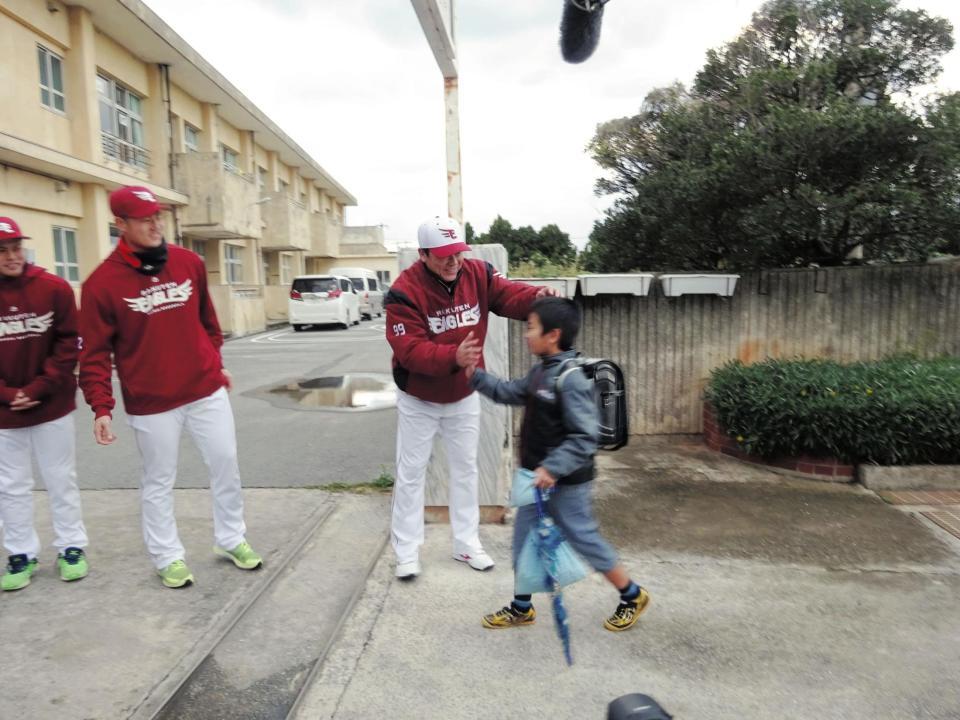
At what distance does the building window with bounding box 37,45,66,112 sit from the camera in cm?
1397

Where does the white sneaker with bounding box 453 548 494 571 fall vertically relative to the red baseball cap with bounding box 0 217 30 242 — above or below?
below

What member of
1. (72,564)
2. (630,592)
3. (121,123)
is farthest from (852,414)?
(121,123)

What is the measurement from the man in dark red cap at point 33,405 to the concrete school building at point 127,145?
10.3m

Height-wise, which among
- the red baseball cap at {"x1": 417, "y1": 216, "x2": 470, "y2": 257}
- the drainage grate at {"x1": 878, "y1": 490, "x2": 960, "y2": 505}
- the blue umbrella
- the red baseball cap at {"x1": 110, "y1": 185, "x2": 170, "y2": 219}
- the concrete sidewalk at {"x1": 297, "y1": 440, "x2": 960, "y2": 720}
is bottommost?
the concrete sidewalk at {"x1": 297, "y1": 440, "x2": 960, "y2": 720}

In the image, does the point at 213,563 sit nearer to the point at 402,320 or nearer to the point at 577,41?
the point at 402,320

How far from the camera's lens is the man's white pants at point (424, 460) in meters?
3.60

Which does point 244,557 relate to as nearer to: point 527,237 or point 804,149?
point 804,149

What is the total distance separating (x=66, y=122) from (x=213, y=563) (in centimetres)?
1420

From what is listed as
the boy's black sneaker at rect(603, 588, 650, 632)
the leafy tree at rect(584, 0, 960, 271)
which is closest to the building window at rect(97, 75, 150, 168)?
the leafy tree at rect(584, 0, 960, 271)

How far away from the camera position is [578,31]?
4.00 meters

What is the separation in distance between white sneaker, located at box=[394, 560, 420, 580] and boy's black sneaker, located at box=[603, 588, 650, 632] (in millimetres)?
1001

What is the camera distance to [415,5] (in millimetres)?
4121

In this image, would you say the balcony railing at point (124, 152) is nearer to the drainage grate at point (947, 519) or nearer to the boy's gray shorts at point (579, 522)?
the boy's gray shorts at point (579, 522)

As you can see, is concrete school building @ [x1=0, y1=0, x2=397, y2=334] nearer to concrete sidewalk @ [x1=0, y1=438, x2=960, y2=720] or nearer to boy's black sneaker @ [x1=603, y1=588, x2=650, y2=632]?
concrete sidewalk @ [x1=0, y1=438, x2=960, y2=720]
